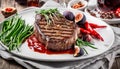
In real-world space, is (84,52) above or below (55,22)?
below

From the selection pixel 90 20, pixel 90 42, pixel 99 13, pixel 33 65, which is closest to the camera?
pixel 33 65

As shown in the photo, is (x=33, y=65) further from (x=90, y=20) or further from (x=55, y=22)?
(x=90, y=20)

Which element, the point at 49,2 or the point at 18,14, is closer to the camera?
the point at 18,14

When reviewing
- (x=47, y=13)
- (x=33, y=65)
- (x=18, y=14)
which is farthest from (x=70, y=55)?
(x=18, y=14)

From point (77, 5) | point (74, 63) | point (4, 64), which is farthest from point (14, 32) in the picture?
point (77, 5)

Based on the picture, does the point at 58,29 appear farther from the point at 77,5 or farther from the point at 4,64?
the point at 77,5

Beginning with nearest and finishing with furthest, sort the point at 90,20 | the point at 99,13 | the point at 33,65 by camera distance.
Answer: the point at 33,65 → the point at 90,20 → the point at 99,13

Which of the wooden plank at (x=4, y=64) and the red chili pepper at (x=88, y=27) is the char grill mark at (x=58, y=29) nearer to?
the red chili pepper at (x=88, y=27)
